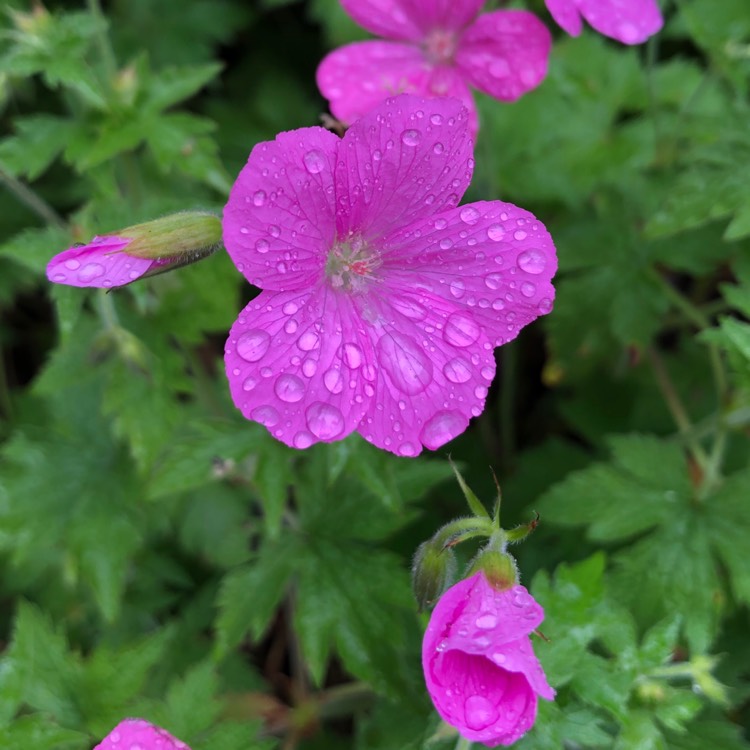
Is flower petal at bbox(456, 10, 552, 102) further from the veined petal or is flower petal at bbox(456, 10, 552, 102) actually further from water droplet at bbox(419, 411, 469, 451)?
water droplet at bbox(419, 411, 469, 451)

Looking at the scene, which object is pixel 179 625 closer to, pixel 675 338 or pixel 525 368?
pixel 525 368

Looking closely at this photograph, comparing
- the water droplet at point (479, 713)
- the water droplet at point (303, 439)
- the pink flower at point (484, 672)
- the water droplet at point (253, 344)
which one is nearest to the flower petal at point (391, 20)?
the water droplet at point (253, 344)

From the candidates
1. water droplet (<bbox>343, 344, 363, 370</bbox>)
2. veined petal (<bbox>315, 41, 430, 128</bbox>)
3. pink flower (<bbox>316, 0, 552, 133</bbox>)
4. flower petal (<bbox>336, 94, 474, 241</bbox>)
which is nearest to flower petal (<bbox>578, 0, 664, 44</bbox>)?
pink flower (<bbox>316, 0, 552, 133</bbox>)

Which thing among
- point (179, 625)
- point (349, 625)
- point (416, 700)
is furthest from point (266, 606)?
point (179, 625)

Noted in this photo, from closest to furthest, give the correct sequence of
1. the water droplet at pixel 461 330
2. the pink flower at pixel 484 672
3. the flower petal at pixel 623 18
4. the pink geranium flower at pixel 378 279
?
the pink flower at pixel 484 672 → the pink geranium flower at pixel 378 279 → the water droplet at pixel 461 330 → the flower petal at pixel 623 18

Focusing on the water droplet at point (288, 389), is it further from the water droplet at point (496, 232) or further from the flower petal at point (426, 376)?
the water droplet at point (496, 232)

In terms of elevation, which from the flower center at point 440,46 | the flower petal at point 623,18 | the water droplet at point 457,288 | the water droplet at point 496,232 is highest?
the flower petal at point 623,18

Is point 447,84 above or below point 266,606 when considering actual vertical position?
above
